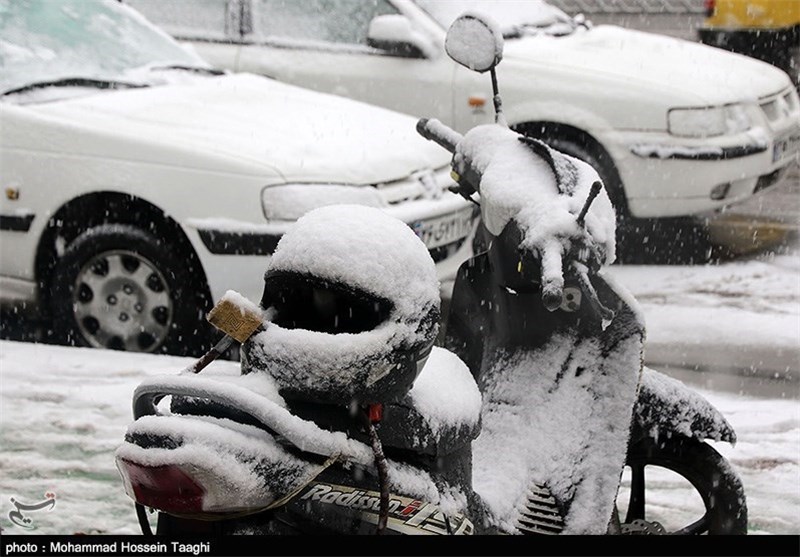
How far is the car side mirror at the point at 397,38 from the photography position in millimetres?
6980

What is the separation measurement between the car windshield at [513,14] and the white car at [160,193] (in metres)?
2.00

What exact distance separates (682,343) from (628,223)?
164 centimetres

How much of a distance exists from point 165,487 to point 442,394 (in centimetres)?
60

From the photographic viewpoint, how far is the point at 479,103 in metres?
7.06

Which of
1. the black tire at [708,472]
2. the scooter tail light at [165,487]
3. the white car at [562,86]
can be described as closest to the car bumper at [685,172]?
the white car at [562,86]

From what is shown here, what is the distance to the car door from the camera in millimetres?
7121

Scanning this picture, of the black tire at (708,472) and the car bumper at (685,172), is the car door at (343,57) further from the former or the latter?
the black tire at (708,472)

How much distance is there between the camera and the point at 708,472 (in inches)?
123

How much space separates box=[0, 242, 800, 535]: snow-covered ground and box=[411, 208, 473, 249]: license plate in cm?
102

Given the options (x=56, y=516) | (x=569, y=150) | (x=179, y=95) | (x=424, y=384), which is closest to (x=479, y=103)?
(x=569, y=150)

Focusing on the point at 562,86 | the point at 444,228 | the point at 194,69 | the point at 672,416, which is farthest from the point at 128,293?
the point at 562,86

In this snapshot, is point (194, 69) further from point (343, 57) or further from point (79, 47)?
point (343, 57)

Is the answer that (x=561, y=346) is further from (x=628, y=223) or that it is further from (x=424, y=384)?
(x=628, y=223)

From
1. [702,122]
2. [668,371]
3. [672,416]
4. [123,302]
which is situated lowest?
[668,371]
